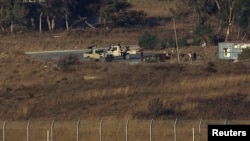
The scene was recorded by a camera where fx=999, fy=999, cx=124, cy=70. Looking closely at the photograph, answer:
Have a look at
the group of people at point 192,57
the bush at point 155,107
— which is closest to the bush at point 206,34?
the group of people at point 192,57

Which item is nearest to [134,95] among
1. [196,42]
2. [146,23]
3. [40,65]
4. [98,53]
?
[40,65]

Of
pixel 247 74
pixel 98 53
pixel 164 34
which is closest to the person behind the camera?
pixel 247 74

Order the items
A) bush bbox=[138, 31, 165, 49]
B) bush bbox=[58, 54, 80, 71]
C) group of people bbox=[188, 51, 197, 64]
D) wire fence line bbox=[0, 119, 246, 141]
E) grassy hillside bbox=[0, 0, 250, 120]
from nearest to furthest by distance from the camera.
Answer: wire fence line bbox=[0, 119, 246, 141] < grassy hillside bbox=[0, 0, 250, 120] < bush bbox=[58, 54, 80, 71] < group of people bbox=[188, 51, 197, 64] < bush bbox=[138, 31, 165, 49]

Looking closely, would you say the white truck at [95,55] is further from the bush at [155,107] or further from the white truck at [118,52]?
the bush at [155,107]

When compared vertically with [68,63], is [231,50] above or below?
below

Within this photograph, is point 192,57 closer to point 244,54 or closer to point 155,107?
point 244,54

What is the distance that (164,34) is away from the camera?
382ft

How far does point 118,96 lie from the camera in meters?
62.8

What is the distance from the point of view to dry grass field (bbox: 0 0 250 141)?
156 ft

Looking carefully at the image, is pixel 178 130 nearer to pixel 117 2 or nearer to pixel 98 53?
pixel 98 53

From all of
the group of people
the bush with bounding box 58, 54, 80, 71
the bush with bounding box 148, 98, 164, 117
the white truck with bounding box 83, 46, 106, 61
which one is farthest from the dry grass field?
the white truck with bounding box 83, 46, 106, 61

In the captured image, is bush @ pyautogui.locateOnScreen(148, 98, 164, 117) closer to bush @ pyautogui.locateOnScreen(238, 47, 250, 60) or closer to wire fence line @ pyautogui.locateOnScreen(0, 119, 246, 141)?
wire fence line @ pyautogui.locateOnScreen(0, 119, 246, 141)

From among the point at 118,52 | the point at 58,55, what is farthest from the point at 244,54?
the point at 58,55

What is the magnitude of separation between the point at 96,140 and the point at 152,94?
71.5 feet
